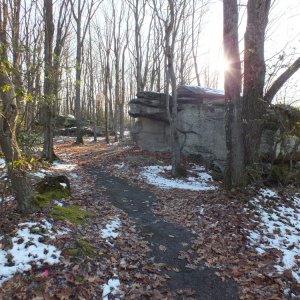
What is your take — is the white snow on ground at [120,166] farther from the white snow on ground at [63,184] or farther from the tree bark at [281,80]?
the tree bark at [281,80]

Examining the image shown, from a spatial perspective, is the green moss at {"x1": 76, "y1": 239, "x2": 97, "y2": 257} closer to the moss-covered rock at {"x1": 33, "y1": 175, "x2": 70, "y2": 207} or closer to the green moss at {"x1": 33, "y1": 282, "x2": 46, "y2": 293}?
the green moss at {"x1": 33, "y1": 282, "x2": 46, "y2": 293}

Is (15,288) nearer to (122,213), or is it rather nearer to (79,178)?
(122,213)

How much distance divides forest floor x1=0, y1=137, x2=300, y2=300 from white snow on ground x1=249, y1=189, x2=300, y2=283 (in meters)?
0.02

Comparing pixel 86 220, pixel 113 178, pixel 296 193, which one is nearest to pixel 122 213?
pixel 86 220

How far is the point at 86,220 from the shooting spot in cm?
600

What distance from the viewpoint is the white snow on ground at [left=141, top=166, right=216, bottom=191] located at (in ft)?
34.4

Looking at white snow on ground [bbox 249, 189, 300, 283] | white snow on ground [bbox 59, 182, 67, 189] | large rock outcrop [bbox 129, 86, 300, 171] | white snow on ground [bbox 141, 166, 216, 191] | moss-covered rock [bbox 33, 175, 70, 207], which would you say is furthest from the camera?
large rock outcrop [bbox 129, 86, 300, 171]

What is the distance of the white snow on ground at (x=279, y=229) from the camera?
504 cm

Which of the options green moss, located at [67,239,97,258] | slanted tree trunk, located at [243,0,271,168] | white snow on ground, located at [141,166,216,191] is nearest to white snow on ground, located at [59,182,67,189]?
green moss, located at [67,239,97,258]

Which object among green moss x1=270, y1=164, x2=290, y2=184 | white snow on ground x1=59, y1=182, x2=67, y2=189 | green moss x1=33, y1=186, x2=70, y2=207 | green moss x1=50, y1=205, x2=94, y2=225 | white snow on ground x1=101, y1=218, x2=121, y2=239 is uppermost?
green moss x1=270, y1=164, x2=290, y2=184

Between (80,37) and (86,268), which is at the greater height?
(80,37)

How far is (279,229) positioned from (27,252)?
4956 millimetres

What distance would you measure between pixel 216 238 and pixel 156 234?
1.25m

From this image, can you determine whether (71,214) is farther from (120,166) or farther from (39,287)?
(120,166)
